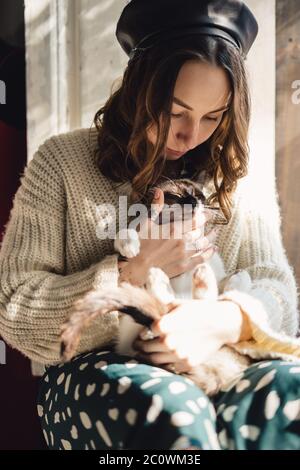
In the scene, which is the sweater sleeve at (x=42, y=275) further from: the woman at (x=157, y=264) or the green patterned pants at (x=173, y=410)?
the green patterned pants at (x=173, y=410)

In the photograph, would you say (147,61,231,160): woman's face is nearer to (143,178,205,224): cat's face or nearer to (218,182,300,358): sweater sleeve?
(143,178,205,224): cat's face

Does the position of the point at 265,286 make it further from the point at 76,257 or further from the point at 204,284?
the point at 76,257

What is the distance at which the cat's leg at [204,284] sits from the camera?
92 cm

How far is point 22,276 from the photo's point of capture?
970 mm

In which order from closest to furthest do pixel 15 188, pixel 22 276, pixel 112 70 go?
pixel 22 276, pixel 112 70, pixel 15 188

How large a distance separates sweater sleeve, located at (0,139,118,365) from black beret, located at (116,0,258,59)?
11.5 inches

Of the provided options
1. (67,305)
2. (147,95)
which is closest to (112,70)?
(147,95)

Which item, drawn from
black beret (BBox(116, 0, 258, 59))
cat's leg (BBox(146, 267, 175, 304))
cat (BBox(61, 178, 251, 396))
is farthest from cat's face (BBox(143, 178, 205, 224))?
black beret (BBox(116, 0, 258, 59))

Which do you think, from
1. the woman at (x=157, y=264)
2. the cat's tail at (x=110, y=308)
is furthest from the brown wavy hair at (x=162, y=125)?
the cat's tail at (x=110, y=308)

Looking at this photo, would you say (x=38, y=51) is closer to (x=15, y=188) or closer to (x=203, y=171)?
(x=15, y=188)

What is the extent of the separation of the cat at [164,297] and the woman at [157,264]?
0.06 ft

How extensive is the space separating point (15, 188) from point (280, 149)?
658mm

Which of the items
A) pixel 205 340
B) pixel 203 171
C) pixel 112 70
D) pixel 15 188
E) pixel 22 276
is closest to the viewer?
pixel 205 340

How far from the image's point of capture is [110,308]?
31.8 inches
